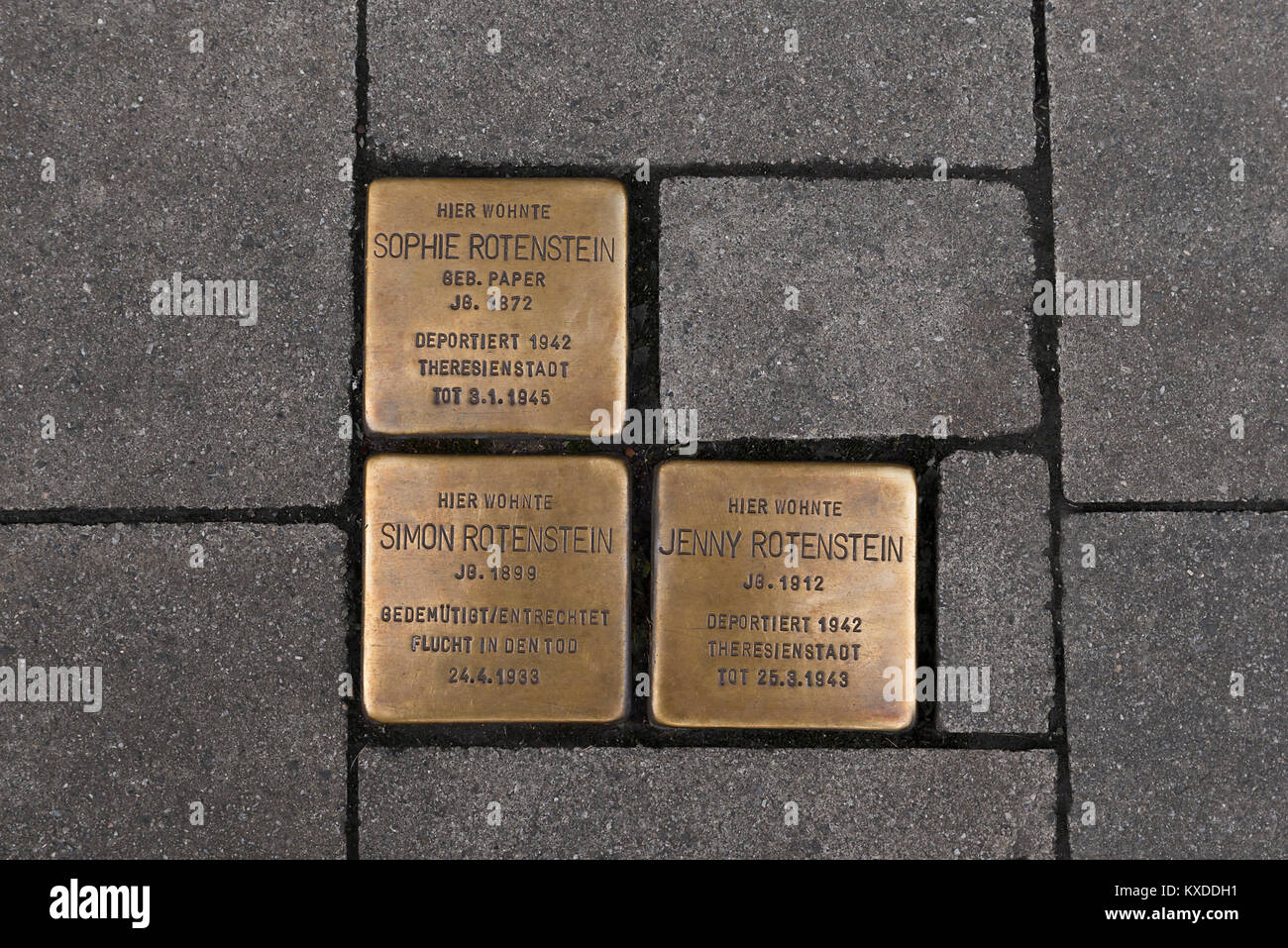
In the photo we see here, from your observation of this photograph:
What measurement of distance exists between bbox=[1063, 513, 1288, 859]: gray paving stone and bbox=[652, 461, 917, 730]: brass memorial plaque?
40 cm

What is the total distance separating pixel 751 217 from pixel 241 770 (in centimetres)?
158

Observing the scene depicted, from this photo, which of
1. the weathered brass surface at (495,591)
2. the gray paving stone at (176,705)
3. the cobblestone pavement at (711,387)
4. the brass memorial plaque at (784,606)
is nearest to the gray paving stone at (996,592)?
the cobblestone pavement at (711,387)

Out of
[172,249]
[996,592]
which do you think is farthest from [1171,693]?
[172,249]

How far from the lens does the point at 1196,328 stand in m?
1.88

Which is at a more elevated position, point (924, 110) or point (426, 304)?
point (924, 110)

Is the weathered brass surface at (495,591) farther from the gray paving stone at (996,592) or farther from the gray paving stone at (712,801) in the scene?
the gray paving stone at (996,592)

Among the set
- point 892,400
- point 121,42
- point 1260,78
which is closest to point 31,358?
point 121,42

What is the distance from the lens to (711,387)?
73.3 inches

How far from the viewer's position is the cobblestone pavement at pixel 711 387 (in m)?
1.86

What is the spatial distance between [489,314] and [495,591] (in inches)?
22.2

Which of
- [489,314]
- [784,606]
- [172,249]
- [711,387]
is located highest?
[172,249]

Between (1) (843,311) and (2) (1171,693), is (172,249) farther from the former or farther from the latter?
(2) (1171,693)

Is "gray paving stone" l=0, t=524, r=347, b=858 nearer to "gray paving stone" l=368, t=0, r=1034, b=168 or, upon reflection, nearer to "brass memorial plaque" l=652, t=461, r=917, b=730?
"brass memorial plaque" l=652, t=461, r=917, b=730

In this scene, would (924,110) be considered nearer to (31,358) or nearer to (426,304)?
(426,304)
